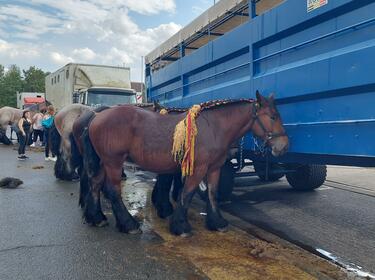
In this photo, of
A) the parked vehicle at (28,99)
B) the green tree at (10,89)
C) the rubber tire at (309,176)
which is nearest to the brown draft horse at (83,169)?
the rubber tire at (309,176)

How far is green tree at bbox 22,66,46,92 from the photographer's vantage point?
61531 millimetres

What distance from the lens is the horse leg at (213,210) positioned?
4.50 meters

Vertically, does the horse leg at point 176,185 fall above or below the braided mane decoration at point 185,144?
below

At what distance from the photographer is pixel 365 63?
10.1 feet

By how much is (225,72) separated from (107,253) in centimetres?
294

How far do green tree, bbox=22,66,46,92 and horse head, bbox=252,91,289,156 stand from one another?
62661mm

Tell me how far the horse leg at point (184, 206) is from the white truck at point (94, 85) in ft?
29.3

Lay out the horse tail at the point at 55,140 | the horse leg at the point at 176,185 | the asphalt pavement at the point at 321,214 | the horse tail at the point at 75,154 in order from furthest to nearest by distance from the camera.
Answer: the horse tail at the point at 55,140 < the horse leg at the point at 176,185 < the horse tail at the point at 75,154 < the asphalt pavement at the point at 321,214

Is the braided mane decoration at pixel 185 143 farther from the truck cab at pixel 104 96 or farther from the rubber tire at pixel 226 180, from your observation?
the truck cab at pixel 104 96

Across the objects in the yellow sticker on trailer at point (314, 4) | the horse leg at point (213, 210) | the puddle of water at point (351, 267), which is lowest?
the puddle of water at point (351, 267)

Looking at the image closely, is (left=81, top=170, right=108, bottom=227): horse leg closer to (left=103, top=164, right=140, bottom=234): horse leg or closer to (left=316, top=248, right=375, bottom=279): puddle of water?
(left=103, top=164, right=140, bottom=234): horse leg

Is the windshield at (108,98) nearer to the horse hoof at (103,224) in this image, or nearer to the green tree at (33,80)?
the horse hoof at (103,224)

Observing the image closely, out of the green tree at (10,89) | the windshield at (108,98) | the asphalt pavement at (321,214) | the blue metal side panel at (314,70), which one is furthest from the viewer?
the green tree at (10,89)

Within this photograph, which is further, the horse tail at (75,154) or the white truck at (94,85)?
the white truck at (94,85)
